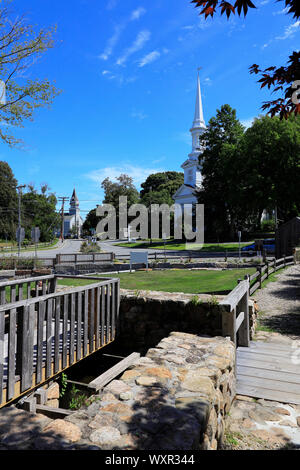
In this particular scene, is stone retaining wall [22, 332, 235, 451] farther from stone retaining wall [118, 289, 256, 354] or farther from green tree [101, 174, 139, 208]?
green tree [101, 174, 139, 208]

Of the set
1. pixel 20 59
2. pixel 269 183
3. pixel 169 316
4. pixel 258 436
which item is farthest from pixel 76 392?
pixel 269 183

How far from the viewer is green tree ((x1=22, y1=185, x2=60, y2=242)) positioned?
2667 inches

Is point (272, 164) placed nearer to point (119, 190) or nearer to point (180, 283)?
point (180, 283)

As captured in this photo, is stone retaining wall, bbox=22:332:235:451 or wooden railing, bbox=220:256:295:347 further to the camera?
wooden railing, bbox=220:256:295:347

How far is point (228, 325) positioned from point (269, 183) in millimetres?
29445

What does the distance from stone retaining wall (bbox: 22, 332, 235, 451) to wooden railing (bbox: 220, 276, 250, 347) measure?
2.33ft

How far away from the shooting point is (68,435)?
A: 193 cm

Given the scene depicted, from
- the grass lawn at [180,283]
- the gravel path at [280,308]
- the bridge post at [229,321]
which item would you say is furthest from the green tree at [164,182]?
the bridge post at [229,321]

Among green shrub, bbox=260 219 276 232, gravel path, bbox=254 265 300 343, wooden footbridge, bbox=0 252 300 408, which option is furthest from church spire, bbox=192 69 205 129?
wooden footbridge, bbox=0 252 300 408

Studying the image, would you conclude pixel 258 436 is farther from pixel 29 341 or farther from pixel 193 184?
pixel 193 184

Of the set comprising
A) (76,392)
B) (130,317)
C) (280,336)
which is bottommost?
(76,392)

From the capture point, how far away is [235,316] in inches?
179
